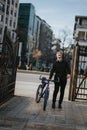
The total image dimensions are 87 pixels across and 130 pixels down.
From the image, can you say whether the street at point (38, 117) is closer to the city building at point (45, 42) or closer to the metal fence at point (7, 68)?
Answer: the metal fence at point (7, 68)

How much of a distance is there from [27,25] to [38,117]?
104m

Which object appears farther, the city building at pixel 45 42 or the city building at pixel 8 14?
the city building at pixel 45 42

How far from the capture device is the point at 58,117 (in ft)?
40.2

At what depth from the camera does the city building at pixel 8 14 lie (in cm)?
10425

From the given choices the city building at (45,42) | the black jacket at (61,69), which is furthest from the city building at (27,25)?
the black jacket at (61,69)

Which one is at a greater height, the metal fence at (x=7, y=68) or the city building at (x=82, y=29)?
the city building at (x=82, y=29)

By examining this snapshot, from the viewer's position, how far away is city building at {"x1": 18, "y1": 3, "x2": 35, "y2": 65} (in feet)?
373

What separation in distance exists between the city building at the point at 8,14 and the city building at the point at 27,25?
2972 millimetres

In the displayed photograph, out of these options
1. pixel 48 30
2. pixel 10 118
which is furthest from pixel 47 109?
pixel 48 30

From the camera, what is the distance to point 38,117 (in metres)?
11.9

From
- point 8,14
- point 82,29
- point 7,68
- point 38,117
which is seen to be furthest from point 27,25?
point 38,117

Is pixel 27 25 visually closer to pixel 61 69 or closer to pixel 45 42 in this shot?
pixel 45 42

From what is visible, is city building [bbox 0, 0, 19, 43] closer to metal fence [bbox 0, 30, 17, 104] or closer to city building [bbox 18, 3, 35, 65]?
city building [bbox 18, 3, 35, 65]

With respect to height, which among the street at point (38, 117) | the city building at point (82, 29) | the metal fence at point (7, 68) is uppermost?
the city building at point (82, 29)
